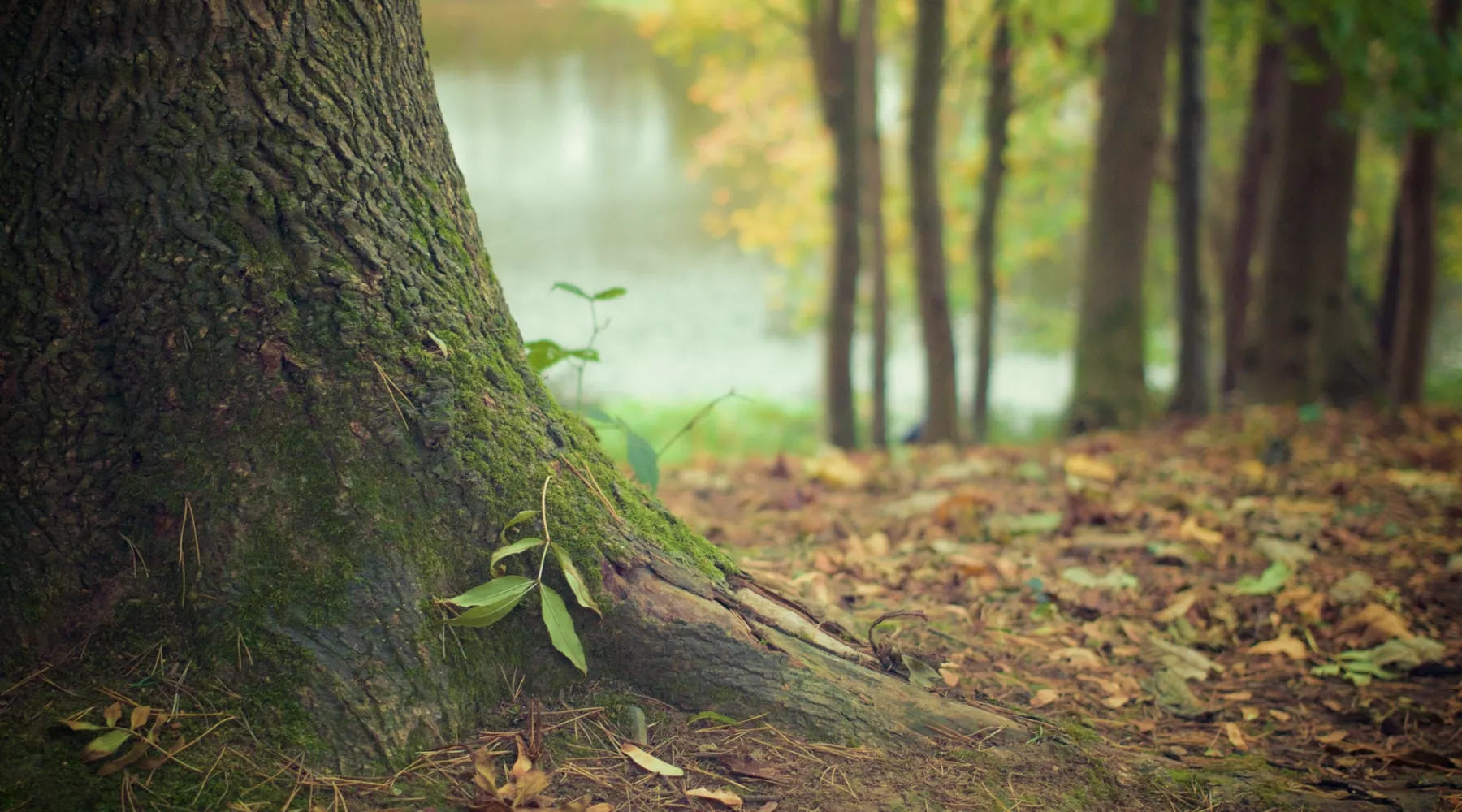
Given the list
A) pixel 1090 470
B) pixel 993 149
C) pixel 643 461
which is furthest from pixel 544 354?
pixel 993 149

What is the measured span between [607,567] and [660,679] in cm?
23

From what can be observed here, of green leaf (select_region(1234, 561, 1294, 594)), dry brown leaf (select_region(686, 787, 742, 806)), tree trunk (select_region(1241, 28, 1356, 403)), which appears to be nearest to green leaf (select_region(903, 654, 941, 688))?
dry brown leaf (select_region(686, 787, 742, 806))

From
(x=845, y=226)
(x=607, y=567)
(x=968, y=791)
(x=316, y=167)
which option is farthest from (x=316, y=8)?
(x=845, y=226)

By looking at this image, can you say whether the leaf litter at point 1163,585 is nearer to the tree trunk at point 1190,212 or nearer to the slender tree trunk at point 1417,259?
the tree trunk at point 1190,212

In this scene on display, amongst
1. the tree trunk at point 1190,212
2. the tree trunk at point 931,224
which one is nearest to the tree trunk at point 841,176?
the tree trunk at point 931,224

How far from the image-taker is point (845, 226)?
7.81 m

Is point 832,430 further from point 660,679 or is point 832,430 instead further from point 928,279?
point 660,679

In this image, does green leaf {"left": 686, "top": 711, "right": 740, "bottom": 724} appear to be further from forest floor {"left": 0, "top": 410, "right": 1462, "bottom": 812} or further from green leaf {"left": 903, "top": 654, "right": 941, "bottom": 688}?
green leaf {"left": 903, "top": 654, "right": 941, "bottom": 688}

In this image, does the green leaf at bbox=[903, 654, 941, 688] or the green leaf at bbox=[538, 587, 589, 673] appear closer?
the green leaf at bbox=[538, 587, 589, 673]

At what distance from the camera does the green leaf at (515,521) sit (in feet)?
5.72

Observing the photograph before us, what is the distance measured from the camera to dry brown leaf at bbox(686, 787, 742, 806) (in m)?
1.64

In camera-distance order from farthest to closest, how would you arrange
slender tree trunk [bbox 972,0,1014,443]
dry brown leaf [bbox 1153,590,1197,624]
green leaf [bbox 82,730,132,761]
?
slender tree trunk [bbox 972,0,1014,443]
dry brown leaf [bbox 1153,590,1197,624]
green leaf [bbox 82,730,132,761]

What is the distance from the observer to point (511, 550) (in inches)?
67.0

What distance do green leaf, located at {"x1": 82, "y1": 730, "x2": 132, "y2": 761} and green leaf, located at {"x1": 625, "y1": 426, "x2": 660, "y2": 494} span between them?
1.08 m
